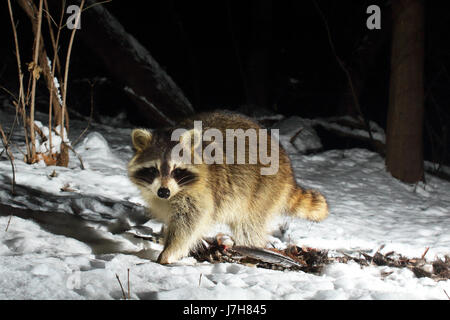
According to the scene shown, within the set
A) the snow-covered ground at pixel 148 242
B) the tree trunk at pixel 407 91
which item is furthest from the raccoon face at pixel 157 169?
the tree trunk at pixel 407 91

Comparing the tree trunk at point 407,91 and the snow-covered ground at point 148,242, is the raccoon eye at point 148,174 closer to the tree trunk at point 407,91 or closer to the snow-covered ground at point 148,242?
the snow-covered ground at point 148,242

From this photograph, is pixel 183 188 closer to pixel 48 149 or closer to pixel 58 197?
pixel 58 197

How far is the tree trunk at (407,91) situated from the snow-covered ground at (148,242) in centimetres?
30

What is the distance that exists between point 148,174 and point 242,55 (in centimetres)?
713

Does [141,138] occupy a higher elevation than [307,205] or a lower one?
higher

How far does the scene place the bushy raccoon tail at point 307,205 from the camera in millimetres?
3246

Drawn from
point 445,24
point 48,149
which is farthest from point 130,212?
point 445,24

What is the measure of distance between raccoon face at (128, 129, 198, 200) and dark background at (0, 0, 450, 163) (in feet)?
17.5

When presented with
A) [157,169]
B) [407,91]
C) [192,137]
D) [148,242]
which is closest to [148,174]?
[157,169]

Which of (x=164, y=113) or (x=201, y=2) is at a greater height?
(x=201, y=2)

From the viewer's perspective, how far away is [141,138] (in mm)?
2656

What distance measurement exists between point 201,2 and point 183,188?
7.19 metres

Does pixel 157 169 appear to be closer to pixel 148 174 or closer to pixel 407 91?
pixel 148 174
